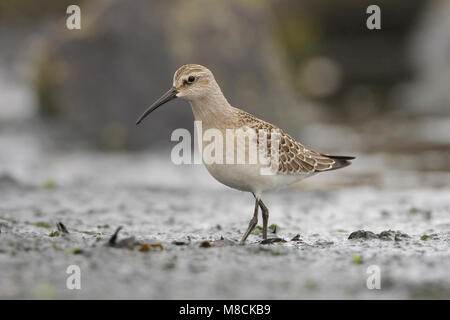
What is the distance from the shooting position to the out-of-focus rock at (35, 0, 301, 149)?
51.9 feet

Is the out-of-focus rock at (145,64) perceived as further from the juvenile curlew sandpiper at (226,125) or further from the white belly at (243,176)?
the white belly at (243,176)

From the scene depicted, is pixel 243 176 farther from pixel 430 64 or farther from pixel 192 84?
pixel 430 64

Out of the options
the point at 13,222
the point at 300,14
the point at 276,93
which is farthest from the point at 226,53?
the point at 300,14

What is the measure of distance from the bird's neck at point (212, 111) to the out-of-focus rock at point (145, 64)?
8034 mm

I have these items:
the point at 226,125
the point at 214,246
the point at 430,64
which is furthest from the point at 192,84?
the point at 430,64

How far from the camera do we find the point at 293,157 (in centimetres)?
820

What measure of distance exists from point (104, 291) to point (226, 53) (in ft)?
38.1

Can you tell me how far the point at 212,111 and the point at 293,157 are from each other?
4.24ft

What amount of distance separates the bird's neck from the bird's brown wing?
23 cm

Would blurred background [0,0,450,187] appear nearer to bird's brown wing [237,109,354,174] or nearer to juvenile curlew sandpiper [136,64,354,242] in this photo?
bird's brown wing [237,109,354,174]

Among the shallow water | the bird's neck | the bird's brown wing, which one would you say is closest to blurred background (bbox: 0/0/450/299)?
the shallow water

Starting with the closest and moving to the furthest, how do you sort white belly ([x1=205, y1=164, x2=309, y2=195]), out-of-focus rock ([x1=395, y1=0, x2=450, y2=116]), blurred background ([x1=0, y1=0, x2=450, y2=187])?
white belly ([x1=205, y1=164, x2=309, y2=195]) < blurred background ([x1=0, y1=0, x2=450, y2=187]) < out-of-focus rock ([x1=395, y1=0, x2=450, y2=116])

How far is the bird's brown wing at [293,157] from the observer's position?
7805 millimetres
